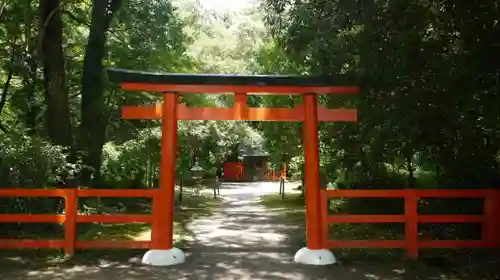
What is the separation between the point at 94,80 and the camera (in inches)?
483

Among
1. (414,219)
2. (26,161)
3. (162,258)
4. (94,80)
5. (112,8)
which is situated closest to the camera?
(162,258)

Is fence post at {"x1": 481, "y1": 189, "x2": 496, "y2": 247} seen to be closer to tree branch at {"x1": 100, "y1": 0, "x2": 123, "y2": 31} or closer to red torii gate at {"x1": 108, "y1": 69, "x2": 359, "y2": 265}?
red torii gate at {"x1": 108, "y1": 69, "x2": 359, "y2": 265}

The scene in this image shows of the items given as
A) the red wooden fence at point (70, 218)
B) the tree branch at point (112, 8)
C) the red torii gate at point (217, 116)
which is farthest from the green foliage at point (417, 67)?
the tree branch at point (112, 8)

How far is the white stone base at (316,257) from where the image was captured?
786 cm

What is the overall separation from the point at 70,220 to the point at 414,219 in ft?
17.4

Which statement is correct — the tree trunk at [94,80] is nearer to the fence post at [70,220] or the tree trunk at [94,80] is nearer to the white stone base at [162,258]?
the fence post at [70,220]

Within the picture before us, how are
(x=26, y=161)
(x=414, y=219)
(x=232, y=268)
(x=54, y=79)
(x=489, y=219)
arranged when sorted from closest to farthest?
(x=232, y=268) → (x=414, y=219) → (x=489, y=219) → (x=26, y=161) → (x=54, y=79)

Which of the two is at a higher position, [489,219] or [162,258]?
[489,219]

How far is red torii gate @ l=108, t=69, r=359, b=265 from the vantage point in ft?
26.0

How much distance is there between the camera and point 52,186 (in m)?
10.4

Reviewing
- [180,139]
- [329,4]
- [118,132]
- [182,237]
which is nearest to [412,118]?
[329,4]

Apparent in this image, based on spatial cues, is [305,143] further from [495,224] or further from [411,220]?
[495,224]

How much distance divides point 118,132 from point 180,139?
3.41 metres

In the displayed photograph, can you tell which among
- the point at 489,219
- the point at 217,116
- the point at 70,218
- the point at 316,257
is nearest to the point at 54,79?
the point at 70,218
